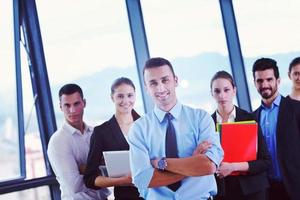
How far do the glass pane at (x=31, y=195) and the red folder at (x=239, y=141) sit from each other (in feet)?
6.45

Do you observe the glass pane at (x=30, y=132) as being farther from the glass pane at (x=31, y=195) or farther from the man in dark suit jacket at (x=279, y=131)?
the man in dark suit jacket at (x=279, y=131)

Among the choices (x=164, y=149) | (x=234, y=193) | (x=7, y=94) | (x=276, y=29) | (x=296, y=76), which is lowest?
(x=234, y=193)

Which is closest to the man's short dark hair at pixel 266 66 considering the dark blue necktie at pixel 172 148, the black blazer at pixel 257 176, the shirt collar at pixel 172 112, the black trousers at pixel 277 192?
the black blazer at pixel 257 176

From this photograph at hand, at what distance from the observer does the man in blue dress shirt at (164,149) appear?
6.02 ft

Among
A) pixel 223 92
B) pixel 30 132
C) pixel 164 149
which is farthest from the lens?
pixel 30 132

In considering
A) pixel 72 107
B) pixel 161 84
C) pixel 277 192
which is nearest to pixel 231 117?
pixel 277 192

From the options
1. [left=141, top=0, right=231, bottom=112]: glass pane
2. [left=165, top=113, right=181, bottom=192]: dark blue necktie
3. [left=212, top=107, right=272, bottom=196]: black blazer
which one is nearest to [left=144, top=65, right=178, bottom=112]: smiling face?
[left=165, top=113, right=181, bottom=192]: dark blue necktie

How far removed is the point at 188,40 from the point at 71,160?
2.27 m

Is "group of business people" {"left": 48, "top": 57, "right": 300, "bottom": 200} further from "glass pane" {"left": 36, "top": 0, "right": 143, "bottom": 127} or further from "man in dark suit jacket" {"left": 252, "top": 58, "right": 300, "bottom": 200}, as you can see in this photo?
"glass pane" {"left": 36, "top": 0, "right": 143, "bottom": 127}

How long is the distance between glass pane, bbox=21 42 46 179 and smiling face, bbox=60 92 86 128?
47.4 inches

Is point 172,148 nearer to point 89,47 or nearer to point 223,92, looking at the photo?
point 223,92

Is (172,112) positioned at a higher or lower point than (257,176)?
higher

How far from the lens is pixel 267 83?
2.75 metres

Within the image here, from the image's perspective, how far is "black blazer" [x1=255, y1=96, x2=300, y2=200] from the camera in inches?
104
